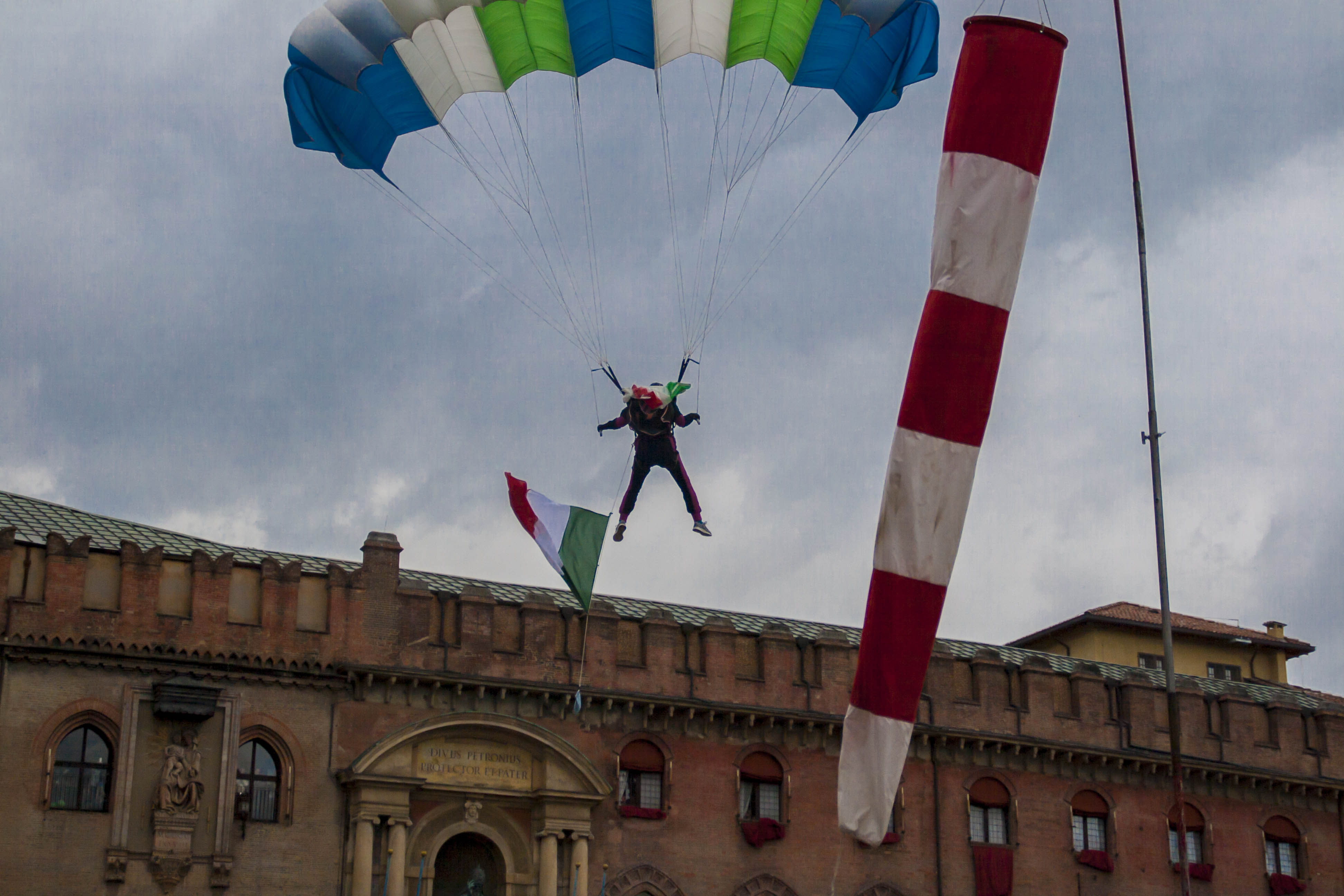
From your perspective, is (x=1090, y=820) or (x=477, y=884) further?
(x=1090, y=820)

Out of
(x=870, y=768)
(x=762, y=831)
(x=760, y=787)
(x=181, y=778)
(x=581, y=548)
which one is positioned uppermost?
(x=581, y=548)

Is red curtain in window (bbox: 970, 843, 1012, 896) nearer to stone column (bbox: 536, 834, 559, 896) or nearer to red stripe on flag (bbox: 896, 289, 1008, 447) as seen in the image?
stone column (bbox: 536, 834, 559, 896)

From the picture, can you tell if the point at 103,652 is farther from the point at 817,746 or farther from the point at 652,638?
the point at 817,746

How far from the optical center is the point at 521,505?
2995 centimetres

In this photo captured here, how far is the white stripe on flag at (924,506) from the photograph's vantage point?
10.5 meters

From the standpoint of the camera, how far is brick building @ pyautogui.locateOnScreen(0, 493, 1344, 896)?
95.9 ft

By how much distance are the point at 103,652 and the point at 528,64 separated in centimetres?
1294

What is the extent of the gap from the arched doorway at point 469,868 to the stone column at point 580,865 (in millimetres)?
1383

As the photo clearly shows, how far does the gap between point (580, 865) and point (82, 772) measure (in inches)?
367

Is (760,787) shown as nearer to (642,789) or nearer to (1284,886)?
(642,789)

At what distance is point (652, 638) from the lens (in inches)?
1359

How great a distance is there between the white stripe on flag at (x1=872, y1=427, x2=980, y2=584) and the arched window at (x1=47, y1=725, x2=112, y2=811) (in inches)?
869

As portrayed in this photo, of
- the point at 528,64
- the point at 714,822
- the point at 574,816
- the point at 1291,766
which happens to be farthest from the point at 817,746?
the point at 528,64

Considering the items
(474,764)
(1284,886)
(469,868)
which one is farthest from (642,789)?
(1284,886)
